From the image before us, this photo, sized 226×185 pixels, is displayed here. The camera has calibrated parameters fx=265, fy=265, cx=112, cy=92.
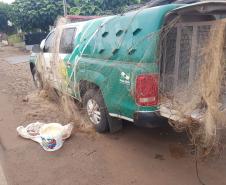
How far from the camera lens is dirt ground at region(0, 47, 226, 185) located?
340 centimetres

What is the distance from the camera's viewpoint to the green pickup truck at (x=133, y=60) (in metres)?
3.31

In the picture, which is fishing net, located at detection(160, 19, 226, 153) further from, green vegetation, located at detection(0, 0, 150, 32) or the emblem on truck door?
green vegetation, located at detection(0, 0, 150, 32)

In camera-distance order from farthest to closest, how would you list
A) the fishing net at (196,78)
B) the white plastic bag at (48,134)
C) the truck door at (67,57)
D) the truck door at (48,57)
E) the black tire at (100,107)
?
the truck door at (48,57) → the truck door at (67,57) → the black tire at (100,107) → the white plastic bag at (48,134) → the fishing net at (196,78)

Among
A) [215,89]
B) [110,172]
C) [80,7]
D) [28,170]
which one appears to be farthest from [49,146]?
[80,7]

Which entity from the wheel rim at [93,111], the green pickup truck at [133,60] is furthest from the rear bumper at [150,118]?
the wheel rim at [93,111]

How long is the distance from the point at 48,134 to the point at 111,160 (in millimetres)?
1096

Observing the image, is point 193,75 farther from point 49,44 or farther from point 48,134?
point 49,44

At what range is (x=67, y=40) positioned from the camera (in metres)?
5.34

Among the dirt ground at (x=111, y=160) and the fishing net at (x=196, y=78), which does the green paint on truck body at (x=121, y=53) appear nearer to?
the fishing net at (x=196, y=78)

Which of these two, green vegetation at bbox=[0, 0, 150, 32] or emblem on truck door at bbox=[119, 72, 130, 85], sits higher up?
green vegetation at bbox=[0, 0, 150, 32]

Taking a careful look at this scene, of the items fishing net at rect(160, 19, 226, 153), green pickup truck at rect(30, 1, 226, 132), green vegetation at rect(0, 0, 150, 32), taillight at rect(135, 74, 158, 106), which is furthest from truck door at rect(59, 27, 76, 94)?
green vegetation at rect(0, 0, 150, 32)

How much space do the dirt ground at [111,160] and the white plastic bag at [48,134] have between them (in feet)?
0.32

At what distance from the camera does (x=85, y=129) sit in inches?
189

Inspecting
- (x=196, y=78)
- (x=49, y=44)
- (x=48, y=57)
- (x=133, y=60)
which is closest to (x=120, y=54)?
(x=133, y=60)
